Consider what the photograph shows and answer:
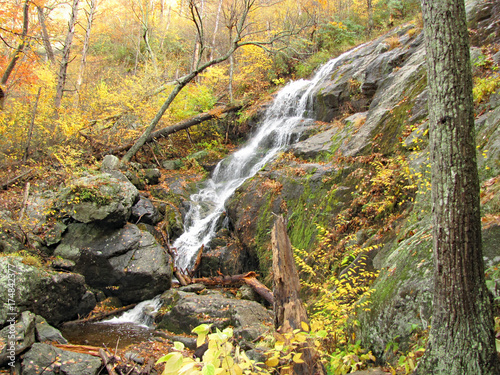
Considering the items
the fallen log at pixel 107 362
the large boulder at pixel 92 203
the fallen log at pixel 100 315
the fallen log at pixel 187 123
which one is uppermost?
the fallen log at pixel 187 123

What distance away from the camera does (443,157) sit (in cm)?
221

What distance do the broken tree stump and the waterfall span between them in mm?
6483

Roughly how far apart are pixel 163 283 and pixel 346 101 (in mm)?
9236

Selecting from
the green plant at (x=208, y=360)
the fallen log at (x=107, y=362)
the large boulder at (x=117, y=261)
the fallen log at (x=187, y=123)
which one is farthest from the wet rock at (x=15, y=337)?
the fallen log at (x=187, y=123)

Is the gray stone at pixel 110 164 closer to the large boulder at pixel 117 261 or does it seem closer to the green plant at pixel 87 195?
the green plant at pixel 87 195

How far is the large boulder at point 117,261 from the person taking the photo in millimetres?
8234

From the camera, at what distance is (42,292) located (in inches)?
261

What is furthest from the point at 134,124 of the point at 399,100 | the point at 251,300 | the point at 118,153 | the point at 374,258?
the point at 374,258

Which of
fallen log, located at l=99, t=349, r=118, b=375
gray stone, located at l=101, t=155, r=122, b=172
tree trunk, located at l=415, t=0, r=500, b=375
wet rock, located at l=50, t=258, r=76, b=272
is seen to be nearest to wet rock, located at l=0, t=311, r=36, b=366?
fallen log, located at l=99, t=349, r=118, b=375

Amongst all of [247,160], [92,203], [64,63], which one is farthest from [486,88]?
[64,63]

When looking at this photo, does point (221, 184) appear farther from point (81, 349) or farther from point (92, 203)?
point (81, 349)

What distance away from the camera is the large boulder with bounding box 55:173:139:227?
8656 mm

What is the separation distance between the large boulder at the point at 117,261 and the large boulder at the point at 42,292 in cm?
66

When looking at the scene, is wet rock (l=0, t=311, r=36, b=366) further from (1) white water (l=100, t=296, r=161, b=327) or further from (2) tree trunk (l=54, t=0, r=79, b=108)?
(2) tree trunk (l=54, t=0, r=79, b=108)
